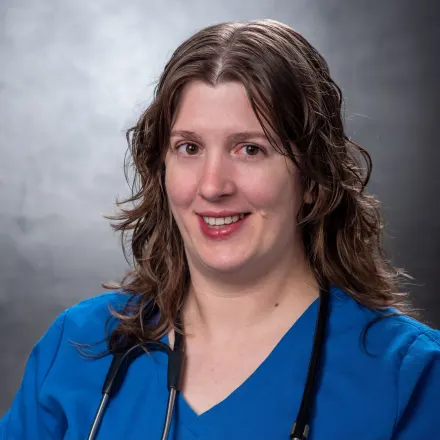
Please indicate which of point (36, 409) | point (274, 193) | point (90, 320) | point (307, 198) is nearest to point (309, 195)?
point (307, 198)

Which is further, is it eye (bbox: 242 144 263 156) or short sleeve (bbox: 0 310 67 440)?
short sleeve (bbox: 0 310 67 440)

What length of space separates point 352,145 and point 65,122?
68.8 inches

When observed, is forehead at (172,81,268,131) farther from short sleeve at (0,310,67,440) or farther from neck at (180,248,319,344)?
short sleeve at (0,310,67,440)

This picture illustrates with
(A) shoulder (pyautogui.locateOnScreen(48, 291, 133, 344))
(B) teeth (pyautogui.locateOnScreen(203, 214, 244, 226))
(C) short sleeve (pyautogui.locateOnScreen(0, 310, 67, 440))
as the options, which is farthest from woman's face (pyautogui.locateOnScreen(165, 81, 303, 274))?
(C) short sleeve (pyautogui.locateOnScreen(0, 310, 67, 440))

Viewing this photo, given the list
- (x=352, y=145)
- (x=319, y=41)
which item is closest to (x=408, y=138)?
(x=319, y=41)

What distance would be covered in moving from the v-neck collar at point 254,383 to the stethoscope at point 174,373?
33mm

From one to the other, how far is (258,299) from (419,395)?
1.20 ft

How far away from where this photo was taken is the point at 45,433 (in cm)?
187

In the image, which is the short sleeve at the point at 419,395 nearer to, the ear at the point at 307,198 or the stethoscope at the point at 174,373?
the stethoscope at the point at 174,373

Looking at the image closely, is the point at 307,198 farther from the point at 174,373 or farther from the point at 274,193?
the point at 174,373

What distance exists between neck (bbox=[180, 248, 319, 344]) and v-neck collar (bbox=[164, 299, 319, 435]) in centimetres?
3

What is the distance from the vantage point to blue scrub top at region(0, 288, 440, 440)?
162cm

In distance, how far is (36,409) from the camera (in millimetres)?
1882

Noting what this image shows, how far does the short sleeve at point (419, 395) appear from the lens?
5.25 ft
